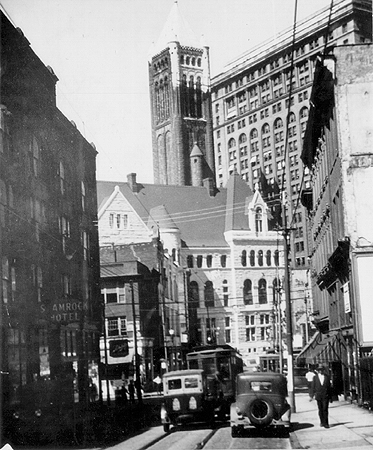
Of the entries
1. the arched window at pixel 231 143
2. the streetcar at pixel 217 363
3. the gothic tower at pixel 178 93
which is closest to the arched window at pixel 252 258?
the gothic tower at pixel 178 93

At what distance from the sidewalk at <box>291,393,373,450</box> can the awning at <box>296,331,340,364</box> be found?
685 cm

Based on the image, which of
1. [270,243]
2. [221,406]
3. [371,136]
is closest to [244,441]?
[221,406]

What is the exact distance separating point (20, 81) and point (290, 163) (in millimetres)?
28544

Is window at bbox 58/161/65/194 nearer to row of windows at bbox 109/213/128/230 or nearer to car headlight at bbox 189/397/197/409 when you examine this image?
car headlight at bbox 189/397/197/409

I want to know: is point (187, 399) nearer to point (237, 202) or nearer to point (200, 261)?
point (200, 261)

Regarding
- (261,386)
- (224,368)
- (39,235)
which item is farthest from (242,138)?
(261,386)

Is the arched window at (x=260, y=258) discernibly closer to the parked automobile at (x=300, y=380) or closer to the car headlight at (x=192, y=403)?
the parked automobile at (x=300, y=380)

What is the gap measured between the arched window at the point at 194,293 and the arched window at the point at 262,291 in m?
4.51

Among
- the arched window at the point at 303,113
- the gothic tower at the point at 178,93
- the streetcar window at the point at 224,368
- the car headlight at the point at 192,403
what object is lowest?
the car headlight at the point at 192,403

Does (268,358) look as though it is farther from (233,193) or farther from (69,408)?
(69,408)

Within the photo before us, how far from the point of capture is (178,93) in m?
30.1

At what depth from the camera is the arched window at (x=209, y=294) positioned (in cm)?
4525

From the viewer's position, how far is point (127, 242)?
46.8 meters

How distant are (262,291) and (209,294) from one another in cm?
518
